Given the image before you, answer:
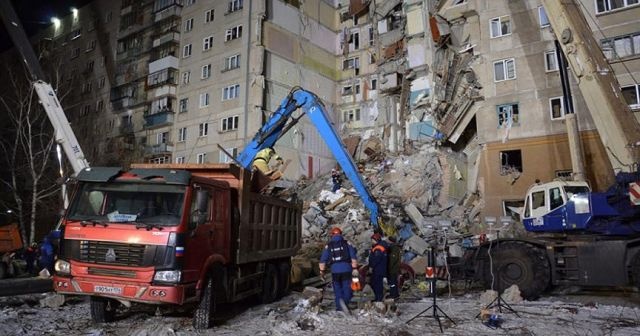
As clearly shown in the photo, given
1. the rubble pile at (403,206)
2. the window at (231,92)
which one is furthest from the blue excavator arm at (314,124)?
the window at (231,92)

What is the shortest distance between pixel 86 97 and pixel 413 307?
43498mm

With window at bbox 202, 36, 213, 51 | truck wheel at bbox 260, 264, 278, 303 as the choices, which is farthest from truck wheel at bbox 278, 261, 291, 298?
window at bbox 202, 36, 213, 51

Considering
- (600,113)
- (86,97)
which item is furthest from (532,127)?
(86,97)

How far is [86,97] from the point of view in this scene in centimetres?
4400

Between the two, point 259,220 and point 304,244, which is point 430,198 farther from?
point 259,220

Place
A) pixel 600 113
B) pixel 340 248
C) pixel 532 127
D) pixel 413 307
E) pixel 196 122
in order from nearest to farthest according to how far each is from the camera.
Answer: pixel 340 248
pixel 413 307
pixel 600 113
pixel 532 127
pixel 196 122

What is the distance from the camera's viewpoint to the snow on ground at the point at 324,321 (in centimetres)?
709

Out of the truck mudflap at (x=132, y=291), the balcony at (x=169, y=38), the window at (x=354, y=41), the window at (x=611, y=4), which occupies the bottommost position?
the truck mudflap at (x=132, y=291)

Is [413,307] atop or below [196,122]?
below

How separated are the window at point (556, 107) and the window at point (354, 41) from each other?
65.2 feet

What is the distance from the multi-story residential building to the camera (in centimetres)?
1964

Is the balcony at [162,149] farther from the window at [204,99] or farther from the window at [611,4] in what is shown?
the window at [611,4]

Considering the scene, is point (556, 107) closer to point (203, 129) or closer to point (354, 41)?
point (354, 41)

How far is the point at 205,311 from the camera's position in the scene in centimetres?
728
